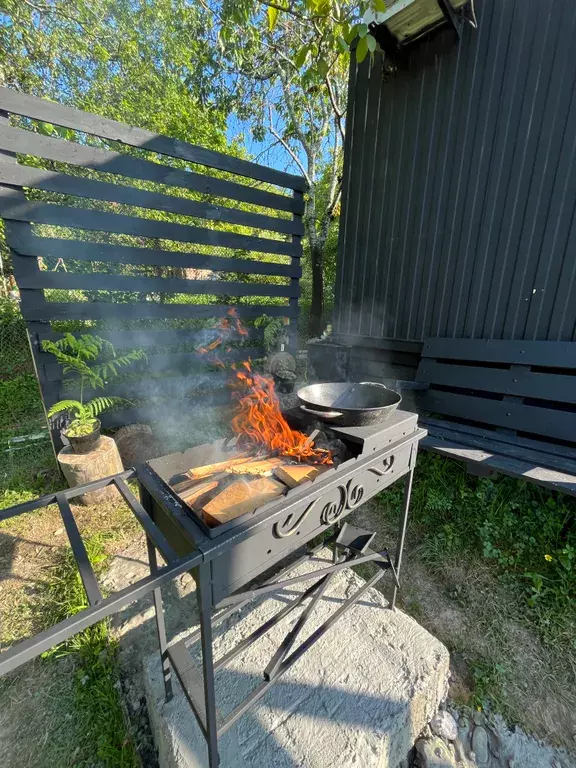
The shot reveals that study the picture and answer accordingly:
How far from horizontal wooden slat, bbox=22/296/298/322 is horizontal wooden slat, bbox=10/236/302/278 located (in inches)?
15.4

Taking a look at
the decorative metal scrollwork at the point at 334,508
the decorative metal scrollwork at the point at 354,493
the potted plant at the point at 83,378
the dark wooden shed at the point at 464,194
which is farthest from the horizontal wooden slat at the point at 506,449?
the potted plant at the point at 83,378

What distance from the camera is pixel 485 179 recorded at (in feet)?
9.89

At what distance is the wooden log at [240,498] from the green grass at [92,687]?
1277 mm

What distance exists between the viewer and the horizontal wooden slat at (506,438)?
2.45 metres

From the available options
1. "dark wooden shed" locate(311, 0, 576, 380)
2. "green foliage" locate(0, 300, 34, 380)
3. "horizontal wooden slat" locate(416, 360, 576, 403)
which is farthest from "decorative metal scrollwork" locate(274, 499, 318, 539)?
"green foliage" locate(0, 300, 34, 380)

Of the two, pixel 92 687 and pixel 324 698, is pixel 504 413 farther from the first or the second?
pixel 92 687

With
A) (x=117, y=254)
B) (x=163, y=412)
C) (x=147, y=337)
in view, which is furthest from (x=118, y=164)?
(x=163, y=412)

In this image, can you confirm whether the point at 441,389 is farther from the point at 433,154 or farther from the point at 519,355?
the point at 433,154

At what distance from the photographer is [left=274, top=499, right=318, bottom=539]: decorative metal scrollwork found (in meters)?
1.13

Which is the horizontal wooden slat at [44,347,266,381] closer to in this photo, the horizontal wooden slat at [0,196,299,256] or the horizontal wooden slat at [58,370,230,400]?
the horizontal wooden slat at [58,370,230,400]

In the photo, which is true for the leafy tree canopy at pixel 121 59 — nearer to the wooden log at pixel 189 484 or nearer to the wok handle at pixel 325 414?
the wok handle at pixel 325 414

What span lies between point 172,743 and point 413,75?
5445mm

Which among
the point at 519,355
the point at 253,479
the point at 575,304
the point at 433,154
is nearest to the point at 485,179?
the point at 433,154

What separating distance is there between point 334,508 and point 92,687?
1.54 m
